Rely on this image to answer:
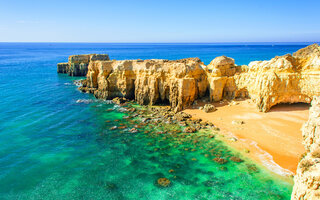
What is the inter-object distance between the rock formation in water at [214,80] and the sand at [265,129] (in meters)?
1.68

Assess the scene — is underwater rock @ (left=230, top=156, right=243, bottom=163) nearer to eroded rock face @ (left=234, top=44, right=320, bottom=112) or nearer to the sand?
the sand

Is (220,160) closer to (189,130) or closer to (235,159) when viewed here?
(235,159)

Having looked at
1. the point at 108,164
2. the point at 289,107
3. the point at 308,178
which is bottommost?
the point at 108,164

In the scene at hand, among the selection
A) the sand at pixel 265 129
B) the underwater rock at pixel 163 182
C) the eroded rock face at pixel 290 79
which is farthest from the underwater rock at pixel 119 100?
the eroded rock face at pixel 290 79

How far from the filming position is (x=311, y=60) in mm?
29656

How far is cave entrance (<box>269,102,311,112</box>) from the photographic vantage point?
3039 centimetres

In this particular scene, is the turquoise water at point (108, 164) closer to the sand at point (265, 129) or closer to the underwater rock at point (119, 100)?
the sand at point (265, 129)

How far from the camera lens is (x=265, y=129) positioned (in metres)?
26.8

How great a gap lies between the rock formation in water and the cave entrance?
1116 millimetres

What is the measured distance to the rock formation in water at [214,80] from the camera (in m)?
29.8

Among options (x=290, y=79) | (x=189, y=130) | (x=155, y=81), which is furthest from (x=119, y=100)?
(x=290, y=79)

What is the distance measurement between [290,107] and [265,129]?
26.4 ft

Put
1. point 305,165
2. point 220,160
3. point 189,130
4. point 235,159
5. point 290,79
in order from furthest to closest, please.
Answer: point 290,79, point 189,130, point 235,159, point 220,160, point 305,165

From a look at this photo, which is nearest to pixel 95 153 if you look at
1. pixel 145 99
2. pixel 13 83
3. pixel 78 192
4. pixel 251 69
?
pixel 78 192
